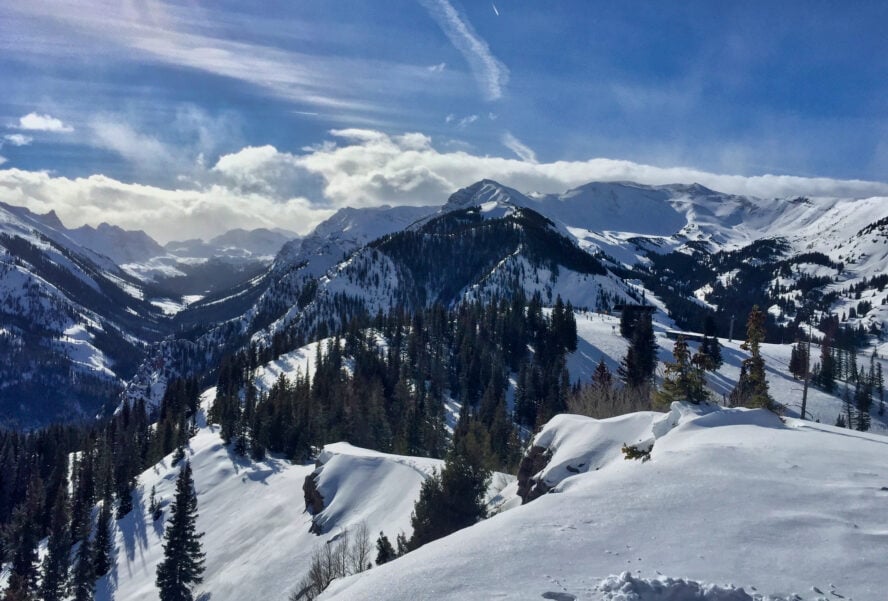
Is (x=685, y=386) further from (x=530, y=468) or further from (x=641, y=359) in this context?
(x=641, y=359)

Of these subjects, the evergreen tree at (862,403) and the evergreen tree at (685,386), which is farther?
the evergreen tree at (862,403)

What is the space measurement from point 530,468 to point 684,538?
22.6 metres

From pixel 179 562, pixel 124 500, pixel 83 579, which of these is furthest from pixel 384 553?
pixel 124 500

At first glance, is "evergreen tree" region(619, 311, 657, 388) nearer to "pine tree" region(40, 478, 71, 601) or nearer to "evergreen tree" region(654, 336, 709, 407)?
"evergreen tree" region(654, 336, 709, 407)

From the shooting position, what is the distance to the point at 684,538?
17.4m

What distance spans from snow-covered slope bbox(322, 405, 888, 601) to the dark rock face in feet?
34.3

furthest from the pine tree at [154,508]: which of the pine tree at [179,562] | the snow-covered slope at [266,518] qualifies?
the pine tree at [179,562]

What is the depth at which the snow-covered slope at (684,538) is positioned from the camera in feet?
48.8

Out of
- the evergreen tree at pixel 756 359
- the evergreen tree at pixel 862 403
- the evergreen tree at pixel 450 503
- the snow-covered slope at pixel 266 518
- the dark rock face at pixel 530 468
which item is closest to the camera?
the evergreen tree at pixel 450 503

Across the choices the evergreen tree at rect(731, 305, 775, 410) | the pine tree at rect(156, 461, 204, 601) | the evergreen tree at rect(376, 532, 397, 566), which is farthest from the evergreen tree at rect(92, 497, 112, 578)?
the evergreen tree at rect(731, 305, 775, 410)

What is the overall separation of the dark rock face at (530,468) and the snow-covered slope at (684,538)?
1046 cm

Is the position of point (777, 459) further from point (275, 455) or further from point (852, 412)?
point (852, 412)

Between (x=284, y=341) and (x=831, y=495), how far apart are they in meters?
174

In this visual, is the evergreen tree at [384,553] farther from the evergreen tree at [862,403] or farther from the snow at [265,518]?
the evergreen tree at [862,403]
